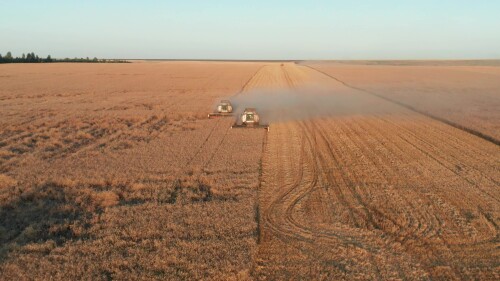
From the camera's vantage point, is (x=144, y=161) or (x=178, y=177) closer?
(x=178, y=177)

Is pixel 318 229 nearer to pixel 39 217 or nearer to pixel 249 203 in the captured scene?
pixel 249 203

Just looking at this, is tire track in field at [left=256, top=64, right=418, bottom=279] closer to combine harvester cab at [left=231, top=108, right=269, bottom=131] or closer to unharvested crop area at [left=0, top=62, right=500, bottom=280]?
unharvested crop area at [left=0, top=62, right=500, bottom=280]

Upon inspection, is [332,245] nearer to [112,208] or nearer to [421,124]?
[112,208]

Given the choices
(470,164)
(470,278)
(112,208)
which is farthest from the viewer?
(470,164)

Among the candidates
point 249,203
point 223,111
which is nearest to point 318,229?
point 249,203

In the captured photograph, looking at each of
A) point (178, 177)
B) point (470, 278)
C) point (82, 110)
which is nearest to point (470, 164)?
point (470, 278)

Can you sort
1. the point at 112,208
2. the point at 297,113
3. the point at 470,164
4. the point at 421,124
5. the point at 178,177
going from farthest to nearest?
the point at 297,113 < the point at 421,124 < the point at 470,164 < the point at 178,177 < the point at 112,208

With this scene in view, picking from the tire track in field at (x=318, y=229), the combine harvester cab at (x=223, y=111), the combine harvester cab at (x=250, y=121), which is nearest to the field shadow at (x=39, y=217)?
the tire track in field at (x=318, y=229)

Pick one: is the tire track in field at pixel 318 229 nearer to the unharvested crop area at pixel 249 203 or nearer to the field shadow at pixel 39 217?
the unharvested crop area at pixel 249 203
